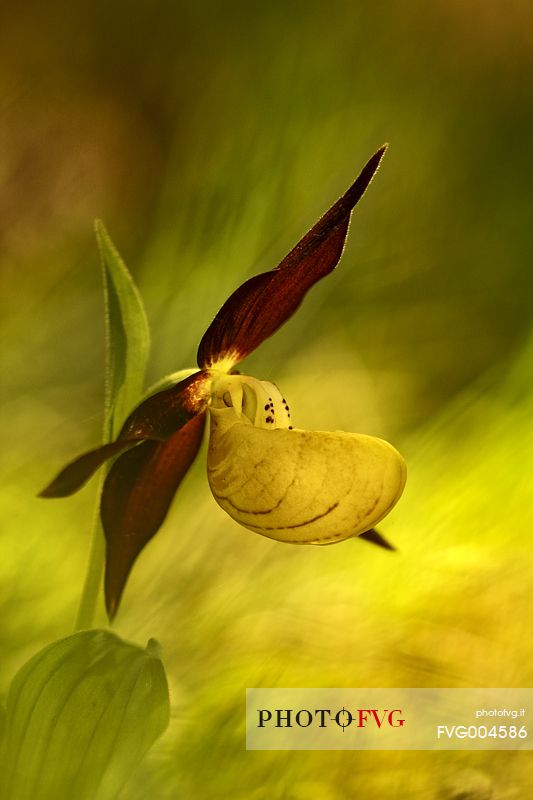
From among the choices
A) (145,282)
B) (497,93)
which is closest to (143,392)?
(145,282)

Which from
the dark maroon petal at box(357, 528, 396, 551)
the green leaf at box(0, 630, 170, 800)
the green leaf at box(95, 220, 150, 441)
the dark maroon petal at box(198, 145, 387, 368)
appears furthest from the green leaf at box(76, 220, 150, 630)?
the dark maroon petal at box(357, 528, 396, 551)

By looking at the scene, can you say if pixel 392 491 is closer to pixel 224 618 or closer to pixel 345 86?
pixel 224 618

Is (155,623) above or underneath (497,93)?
underneath

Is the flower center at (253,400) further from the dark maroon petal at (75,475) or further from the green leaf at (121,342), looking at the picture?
the dark maroon petal at (75,475)

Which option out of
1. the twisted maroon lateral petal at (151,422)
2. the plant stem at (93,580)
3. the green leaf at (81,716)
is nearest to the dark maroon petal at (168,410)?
the twisted maroon lateral petal at (151,422)

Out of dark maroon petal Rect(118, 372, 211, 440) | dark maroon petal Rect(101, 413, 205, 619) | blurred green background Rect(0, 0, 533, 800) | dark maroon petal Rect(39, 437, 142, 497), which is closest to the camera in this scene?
dark maroon petal Rect(39, 437, 142, 497)

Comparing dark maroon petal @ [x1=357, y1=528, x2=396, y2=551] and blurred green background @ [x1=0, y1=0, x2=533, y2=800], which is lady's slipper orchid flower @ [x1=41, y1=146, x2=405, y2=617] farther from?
dark maroon petal @ [x1=357, y1=528, x2=396, y2=551]
